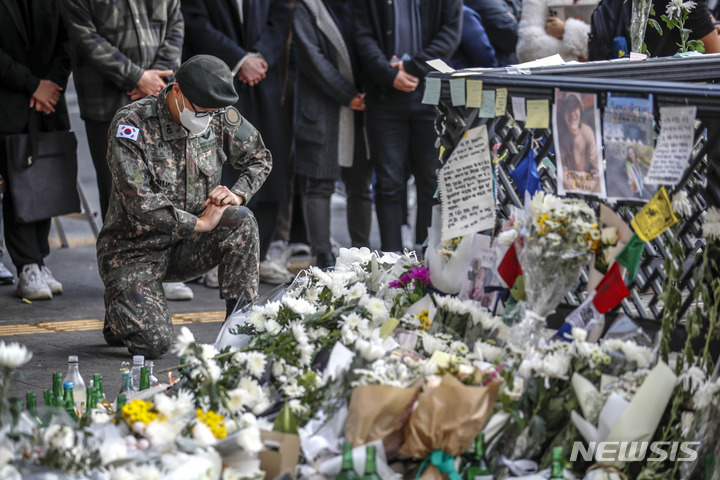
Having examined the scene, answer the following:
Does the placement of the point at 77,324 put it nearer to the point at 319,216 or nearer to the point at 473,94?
the point at 319,216

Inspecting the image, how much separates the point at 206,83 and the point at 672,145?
2.15 metres

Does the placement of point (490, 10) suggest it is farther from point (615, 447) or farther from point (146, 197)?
point (615, 447)

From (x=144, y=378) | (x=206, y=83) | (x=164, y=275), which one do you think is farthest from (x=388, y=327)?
(x=164, y=275)

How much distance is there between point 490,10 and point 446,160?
413cm

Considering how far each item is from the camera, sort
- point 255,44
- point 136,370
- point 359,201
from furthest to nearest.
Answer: point 359,201 → point 255,44 → point 136,370

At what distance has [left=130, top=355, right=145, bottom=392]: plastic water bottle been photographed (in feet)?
12.4

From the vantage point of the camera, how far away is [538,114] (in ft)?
10.4

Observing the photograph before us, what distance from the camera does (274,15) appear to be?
21.4 ft

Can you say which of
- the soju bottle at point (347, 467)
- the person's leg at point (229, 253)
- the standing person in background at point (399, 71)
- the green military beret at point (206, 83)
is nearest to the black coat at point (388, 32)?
the standing person in background at point (399, 71)

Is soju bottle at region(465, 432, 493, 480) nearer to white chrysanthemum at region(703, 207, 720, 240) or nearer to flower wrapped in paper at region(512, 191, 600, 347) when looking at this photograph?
flower wrapped in paper at region(512, 191, 600, 347)

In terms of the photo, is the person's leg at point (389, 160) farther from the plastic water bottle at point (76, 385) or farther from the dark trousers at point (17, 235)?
the plastic water bottle at point (76, 385)

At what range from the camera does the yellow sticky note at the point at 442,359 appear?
296 centimetres

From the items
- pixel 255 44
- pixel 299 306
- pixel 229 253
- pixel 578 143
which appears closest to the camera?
pixel 578 143

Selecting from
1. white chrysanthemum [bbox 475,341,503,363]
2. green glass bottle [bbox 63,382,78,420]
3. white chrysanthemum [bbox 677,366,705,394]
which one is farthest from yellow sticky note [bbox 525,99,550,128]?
green glass bottle [bbox 63,382,78,420]
